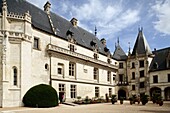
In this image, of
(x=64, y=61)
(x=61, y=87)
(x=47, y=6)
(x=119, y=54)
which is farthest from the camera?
(x=119, y=54)

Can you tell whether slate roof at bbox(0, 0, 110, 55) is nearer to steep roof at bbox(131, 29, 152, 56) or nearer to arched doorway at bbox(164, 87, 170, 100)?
steep roof at bbox(131, 29, 152, 56)

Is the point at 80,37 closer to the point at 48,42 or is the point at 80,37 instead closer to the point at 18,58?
the point at 48,42

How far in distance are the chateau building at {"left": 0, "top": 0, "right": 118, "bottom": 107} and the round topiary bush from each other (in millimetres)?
874

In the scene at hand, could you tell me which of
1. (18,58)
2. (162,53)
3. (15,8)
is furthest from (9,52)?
(162,53)

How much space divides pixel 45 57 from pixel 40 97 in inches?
255

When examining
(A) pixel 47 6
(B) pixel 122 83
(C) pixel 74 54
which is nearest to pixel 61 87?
(C) pixel 74 54

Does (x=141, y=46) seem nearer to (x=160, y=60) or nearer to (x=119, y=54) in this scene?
(x=160, y=60)

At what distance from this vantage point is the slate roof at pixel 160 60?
4034 centimetres

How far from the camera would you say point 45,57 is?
86.4 ft

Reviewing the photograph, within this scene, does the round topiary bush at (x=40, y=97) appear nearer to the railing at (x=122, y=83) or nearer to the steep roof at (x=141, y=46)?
the railing at (x=122, y=83)

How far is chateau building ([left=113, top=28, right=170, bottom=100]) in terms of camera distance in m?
39.8

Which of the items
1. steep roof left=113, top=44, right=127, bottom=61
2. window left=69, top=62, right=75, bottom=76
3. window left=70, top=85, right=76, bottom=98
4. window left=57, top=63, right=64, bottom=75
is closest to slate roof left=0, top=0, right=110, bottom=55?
window left=69, top=62, right=75, bottom=76

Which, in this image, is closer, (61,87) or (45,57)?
(45,57)

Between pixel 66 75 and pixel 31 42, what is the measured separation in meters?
7.30
